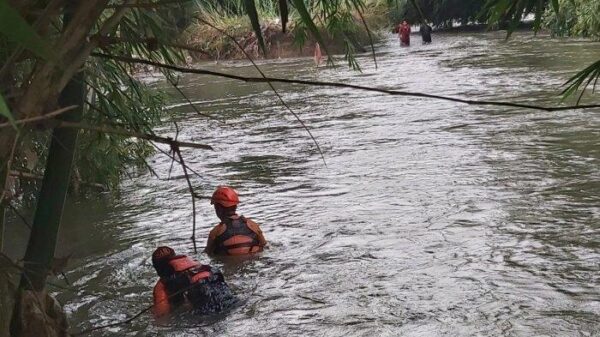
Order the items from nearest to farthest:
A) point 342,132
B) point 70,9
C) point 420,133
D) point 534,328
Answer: point 70,9 < point 534,328 < point 420,133 < point 342,132

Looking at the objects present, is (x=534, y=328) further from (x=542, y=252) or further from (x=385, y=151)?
(x=385, y=151)

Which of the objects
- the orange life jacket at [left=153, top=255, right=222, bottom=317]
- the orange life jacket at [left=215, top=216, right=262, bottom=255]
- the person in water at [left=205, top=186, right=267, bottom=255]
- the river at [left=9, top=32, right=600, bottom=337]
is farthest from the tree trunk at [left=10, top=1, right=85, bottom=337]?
the orange life jacket at [left=215, top=216, right=262, bottom=255]

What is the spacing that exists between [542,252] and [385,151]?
14.9ft

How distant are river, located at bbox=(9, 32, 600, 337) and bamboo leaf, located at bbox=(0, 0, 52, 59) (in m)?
1.25

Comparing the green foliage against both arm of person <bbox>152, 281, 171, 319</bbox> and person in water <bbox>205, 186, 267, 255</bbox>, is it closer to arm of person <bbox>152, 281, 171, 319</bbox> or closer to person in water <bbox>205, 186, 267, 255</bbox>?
person in water <bbox>205, 186, 267, 255</bbox>

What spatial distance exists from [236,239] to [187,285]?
4.68 feet

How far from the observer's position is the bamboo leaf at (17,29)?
942mm

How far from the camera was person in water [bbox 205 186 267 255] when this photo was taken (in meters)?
6.48

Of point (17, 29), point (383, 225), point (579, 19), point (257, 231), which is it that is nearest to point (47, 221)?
point (17, 29)

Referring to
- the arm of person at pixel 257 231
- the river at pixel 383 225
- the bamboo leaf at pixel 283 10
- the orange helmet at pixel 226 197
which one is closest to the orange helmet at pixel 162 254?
the river at pixel 383 225

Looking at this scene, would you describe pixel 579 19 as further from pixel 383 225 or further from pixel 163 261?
pixel 163 261

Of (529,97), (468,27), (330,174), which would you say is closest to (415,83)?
(529,97)

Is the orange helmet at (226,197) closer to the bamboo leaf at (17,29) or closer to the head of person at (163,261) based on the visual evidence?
the head of person at (163,261)

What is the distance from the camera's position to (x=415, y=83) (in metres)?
17.2
